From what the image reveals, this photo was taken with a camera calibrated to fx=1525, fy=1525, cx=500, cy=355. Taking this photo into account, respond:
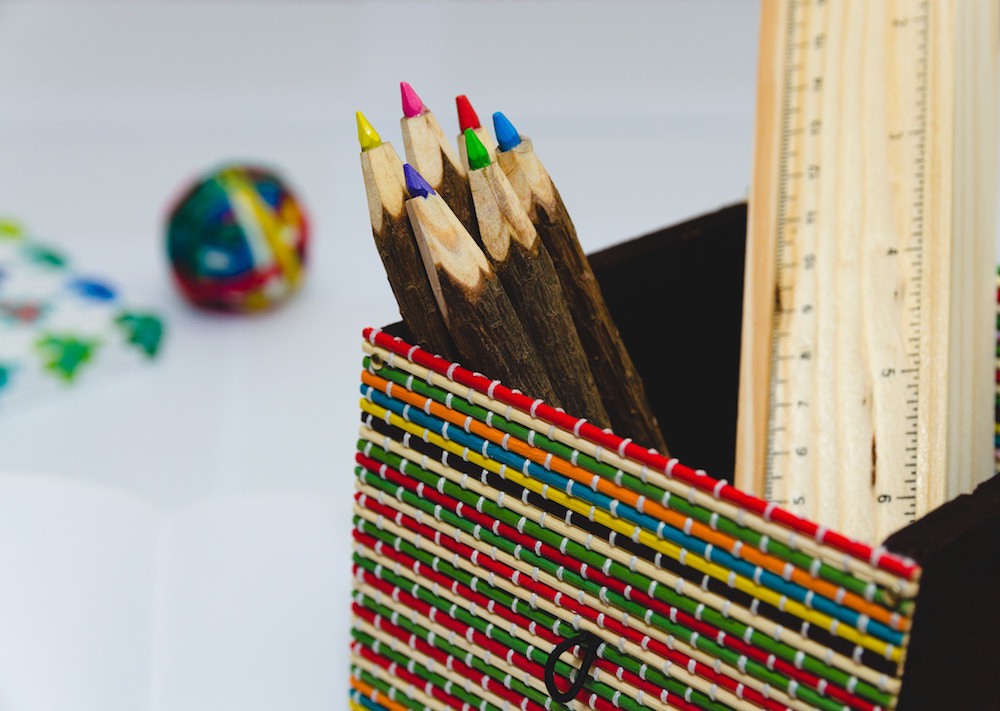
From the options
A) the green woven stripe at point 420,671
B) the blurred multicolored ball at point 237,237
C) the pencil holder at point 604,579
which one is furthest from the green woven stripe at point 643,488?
the blurred multicolored ball at point 237,237

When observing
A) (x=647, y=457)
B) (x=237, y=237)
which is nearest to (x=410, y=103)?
(x=647, y=457)

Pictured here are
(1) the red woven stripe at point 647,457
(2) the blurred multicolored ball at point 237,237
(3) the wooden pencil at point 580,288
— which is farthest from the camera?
(2) the blurred multicolored ball at point 237,237

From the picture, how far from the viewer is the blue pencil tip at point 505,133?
1.67 ft

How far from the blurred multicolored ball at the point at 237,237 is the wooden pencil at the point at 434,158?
17.9 inches

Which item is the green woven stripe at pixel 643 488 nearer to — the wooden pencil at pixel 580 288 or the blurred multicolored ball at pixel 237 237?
the wooden pencil at pixel 580 288

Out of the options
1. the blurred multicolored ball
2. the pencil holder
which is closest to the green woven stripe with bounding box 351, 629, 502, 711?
the pencil holder

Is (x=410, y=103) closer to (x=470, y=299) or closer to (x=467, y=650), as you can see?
(x=470, y=299)

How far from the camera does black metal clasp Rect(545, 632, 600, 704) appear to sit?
1.62 feet

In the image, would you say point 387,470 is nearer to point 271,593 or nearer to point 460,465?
point 460,465

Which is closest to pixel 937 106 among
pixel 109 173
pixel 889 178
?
pixel 889 178

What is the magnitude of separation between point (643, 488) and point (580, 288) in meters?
0.11

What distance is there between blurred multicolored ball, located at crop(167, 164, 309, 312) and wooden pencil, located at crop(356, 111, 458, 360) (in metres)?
0.47

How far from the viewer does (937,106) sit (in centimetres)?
60

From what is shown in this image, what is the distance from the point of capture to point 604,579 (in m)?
0.49
